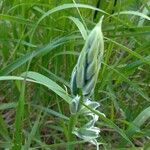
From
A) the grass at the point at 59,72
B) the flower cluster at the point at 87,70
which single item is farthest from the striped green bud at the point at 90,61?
the grass at the point at 59,72

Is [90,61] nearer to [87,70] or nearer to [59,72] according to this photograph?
[87,70]

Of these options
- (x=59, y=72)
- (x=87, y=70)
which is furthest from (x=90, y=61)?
(x=59, y=72)

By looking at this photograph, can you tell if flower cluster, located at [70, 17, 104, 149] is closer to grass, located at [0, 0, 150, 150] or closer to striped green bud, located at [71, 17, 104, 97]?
striped green bud, located at [71, 17, 104, 97]

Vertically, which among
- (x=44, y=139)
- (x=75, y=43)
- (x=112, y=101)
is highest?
(x=75, y=43)

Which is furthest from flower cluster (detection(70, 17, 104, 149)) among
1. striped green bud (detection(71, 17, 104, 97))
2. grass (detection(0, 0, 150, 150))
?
grass (detection(0, 0, 150, 150))

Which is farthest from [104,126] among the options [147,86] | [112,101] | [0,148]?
[0,148]

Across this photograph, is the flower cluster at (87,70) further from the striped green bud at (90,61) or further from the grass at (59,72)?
the grass at (59,72)

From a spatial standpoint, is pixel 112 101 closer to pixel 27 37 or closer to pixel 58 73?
pixel 58 73

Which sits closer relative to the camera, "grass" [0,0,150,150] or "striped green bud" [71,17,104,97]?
"striped green bud" [71,17,104,97]
